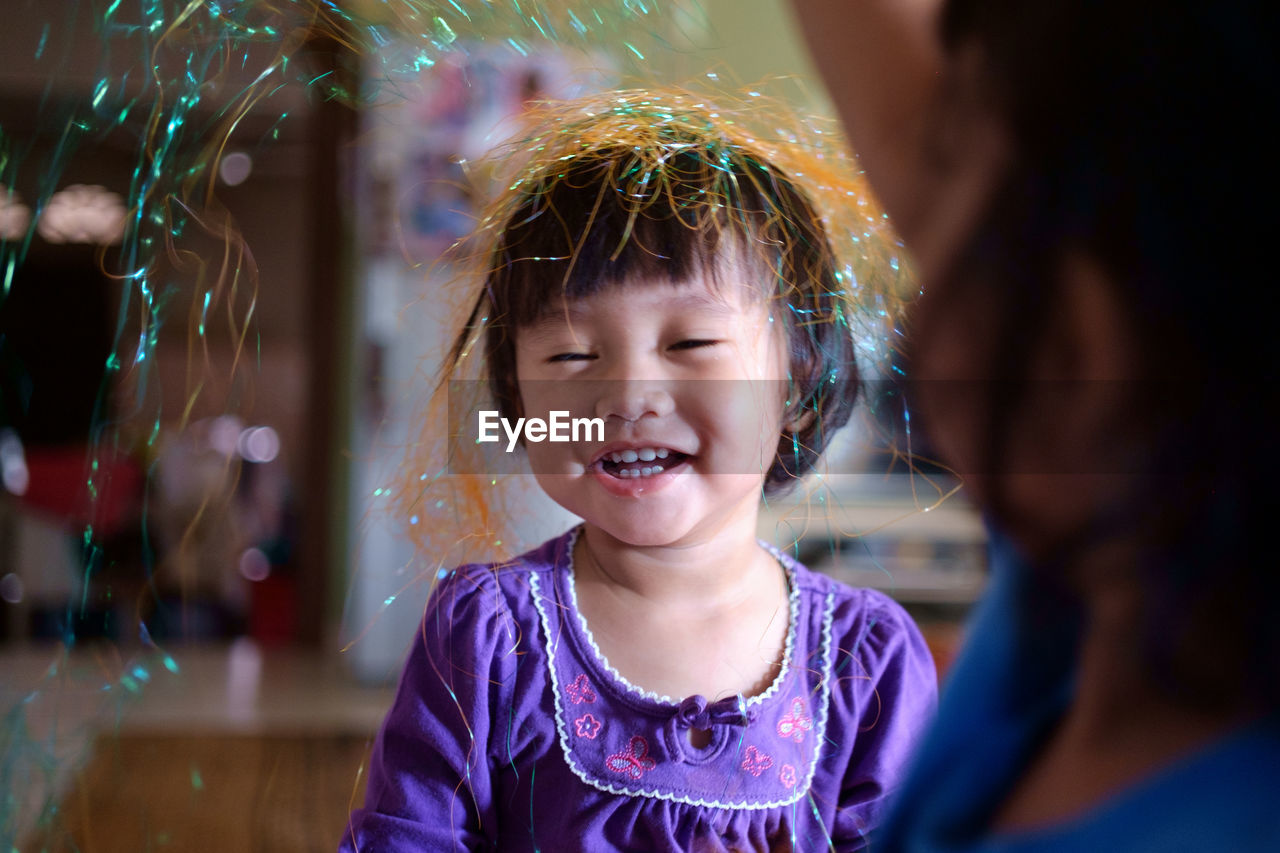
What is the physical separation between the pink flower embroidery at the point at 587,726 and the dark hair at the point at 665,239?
148 millimetres

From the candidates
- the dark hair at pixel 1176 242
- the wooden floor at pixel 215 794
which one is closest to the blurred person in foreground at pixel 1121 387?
the dark hair at pixel 1176 242

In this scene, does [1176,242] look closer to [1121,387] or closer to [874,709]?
[1121,387]

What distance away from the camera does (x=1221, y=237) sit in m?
0.22

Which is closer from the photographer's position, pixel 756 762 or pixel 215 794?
pixel 756 762

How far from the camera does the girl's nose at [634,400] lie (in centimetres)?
41

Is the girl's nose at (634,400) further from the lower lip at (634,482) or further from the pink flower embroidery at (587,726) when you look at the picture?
the pink flower embroidery at (587,726)

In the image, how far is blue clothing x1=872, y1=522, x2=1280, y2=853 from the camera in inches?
8.7

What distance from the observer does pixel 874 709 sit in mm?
505

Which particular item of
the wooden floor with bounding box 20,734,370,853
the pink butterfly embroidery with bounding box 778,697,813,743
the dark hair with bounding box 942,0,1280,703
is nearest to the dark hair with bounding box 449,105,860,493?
the pink butterfly embroidery with bounding box 778,697,813,743

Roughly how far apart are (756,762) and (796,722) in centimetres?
3

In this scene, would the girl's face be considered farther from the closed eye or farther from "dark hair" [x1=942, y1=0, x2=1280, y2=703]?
"dark hair" [x1=942, y1=0, x2=1280, y2=703]

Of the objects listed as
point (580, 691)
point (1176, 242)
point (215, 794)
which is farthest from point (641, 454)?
point (215, 794)


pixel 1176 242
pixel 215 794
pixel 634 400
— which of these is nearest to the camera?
pixel 1176 242

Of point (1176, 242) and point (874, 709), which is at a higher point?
point (1176, 242)
